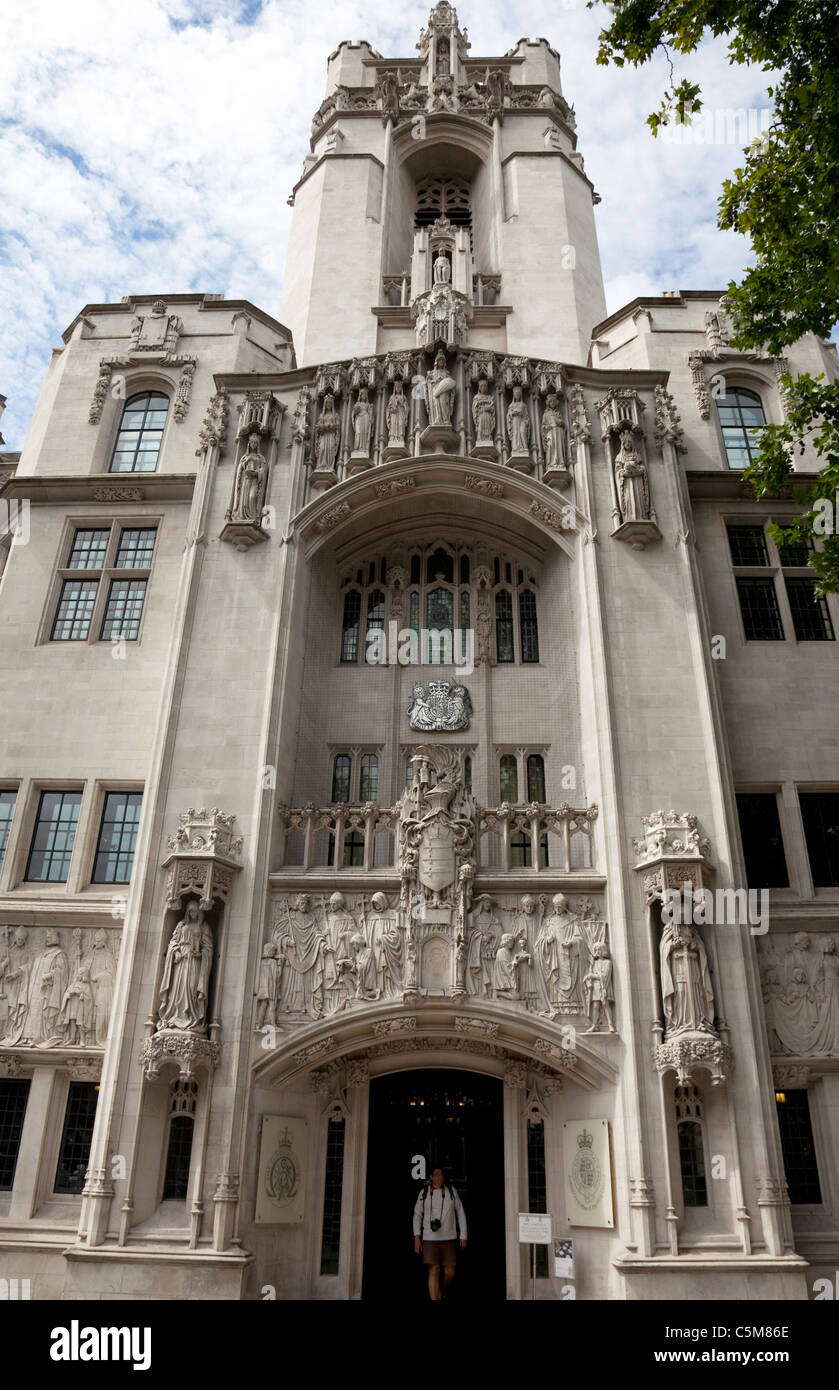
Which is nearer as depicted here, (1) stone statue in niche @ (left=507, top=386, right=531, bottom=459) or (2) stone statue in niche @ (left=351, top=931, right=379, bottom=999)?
(2) stone statue in niche @ (left=351, top=931, right=379, bottom=999)

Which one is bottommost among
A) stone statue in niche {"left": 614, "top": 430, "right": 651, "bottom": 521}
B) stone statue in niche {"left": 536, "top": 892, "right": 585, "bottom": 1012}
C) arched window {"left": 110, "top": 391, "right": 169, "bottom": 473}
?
stone statue in niche {"left": 536, "top": 892, "right": 585, "bottom": 1012}

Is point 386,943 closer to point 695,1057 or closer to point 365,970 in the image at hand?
point 365,970

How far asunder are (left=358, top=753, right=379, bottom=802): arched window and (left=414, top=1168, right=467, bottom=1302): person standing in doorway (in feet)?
22.8

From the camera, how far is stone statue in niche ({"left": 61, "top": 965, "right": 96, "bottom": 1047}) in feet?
51.9

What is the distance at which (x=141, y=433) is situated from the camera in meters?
23.0

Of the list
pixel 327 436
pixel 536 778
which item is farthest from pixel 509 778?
pixel 327 436

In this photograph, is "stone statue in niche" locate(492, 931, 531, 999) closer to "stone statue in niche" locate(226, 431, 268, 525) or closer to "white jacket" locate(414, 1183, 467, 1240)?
"white jacket" locate(414, 1183, 467, 1240)

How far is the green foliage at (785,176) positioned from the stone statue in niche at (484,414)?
6.25 meters

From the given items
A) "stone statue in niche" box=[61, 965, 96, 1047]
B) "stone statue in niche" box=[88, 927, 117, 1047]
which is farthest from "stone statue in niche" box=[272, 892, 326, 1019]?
"stone statue in niche" box=[61, 965, 96, 1047]

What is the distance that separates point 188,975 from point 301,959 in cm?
183

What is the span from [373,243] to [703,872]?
2155 cm
